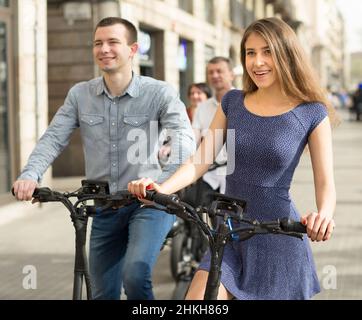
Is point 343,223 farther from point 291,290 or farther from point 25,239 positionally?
point 291,290

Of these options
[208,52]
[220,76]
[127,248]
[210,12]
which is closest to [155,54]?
[208,52]

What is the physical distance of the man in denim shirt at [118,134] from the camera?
337cm

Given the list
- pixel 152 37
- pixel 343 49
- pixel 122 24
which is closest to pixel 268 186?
pixel 122 24

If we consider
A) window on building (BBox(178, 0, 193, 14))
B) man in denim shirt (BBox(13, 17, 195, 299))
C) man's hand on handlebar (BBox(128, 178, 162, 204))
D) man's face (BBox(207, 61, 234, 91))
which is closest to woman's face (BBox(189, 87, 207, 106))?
man's face (BBox(207, 61, 234, 91))

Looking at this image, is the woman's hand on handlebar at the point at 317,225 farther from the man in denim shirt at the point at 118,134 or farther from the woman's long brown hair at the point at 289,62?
the man in denim shirt at the point at 118,134

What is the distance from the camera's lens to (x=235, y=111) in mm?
2896

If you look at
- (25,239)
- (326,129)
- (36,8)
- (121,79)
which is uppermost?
(36,8)

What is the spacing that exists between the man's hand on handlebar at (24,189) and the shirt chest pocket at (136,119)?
696mm

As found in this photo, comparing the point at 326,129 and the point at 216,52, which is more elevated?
the point at 216,52

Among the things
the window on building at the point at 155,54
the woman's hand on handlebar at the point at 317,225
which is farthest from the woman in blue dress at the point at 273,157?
the window on building at the point at 155,54

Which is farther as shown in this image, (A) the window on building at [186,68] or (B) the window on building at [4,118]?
(A) the window on building at [186,68]

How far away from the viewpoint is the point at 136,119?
11.4ft

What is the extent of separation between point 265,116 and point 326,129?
25 centimetres

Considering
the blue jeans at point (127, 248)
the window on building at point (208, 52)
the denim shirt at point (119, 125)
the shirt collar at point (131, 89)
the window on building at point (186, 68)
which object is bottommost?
the blue jeans at point (127, 248)
